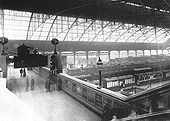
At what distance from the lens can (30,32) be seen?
16453 mm

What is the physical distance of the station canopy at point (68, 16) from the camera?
11363 millimetres

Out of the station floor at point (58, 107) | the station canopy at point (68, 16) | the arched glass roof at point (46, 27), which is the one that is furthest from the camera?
the arched glass roof at point (46, 27)

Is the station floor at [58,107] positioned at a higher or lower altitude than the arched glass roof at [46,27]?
lower

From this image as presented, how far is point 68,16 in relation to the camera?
14.0 meters

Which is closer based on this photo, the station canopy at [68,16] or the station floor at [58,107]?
the station floor at [58,107]

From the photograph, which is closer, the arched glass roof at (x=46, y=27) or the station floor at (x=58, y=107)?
the station floor at (x=58, y=107)

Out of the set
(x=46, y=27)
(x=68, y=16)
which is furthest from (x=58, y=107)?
(x=46, y=27)

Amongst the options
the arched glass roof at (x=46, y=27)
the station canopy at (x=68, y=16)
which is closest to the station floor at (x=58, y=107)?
the station canopy at (x=68, y=16)

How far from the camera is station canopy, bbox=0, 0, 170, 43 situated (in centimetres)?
1136

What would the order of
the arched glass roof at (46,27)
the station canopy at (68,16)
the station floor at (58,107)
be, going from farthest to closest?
the arched glass roof at (46,27) → the station canopy at (68,16) → the station floor at (58,107)

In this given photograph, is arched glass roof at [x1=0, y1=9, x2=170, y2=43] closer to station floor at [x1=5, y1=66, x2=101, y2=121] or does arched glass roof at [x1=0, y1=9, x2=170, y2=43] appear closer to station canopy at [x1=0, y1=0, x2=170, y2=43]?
station canopy at [x1=0, y1=0, x2=170, y2=43]

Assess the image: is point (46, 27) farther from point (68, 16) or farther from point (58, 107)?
point (58, 107)

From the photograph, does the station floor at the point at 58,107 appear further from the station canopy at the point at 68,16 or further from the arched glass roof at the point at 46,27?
the arched glass roof at the point at 46,27

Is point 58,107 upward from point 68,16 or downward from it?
downward
